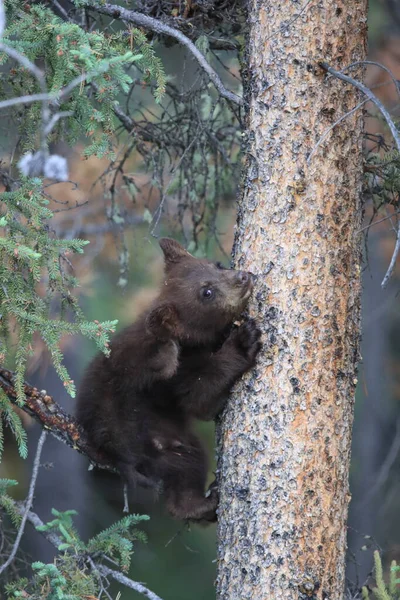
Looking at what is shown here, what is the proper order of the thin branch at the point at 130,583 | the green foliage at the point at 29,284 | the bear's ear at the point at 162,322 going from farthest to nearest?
1. the bear's ear at the point at 162,322
2. the thin branch at the point at 130,583
3. the green foliage at the point at 29,284

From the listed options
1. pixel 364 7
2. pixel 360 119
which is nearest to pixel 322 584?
pixel 360 119

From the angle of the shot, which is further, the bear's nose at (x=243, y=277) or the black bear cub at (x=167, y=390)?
the black bear cub at (x=167, y=390)

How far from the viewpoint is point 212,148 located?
20.0 feet

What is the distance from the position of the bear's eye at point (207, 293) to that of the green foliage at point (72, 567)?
4.50 feet

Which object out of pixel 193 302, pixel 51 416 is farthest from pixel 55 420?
pixel 193 302

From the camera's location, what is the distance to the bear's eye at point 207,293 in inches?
194

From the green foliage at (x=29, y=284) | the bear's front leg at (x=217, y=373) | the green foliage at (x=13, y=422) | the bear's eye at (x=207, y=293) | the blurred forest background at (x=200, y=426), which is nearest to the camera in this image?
the green foliage at (x=29, y=284)

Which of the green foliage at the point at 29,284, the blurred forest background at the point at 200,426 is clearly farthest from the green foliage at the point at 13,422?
the blurred forest background at the point at 200,426

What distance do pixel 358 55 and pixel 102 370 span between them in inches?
98.6

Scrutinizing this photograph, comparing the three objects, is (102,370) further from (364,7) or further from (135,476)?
(364,7)

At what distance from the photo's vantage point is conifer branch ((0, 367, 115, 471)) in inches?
172

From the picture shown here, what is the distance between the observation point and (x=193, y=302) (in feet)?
16.7

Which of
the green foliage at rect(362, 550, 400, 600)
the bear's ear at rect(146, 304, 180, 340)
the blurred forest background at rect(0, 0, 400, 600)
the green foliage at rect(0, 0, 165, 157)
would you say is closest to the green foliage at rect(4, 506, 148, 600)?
the bear's ear at rect(146, 304, 180, 340)

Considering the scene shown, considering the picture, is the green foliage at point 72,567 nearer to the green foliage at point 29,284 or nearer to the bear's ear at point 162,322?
the green foliage at point 29,284
